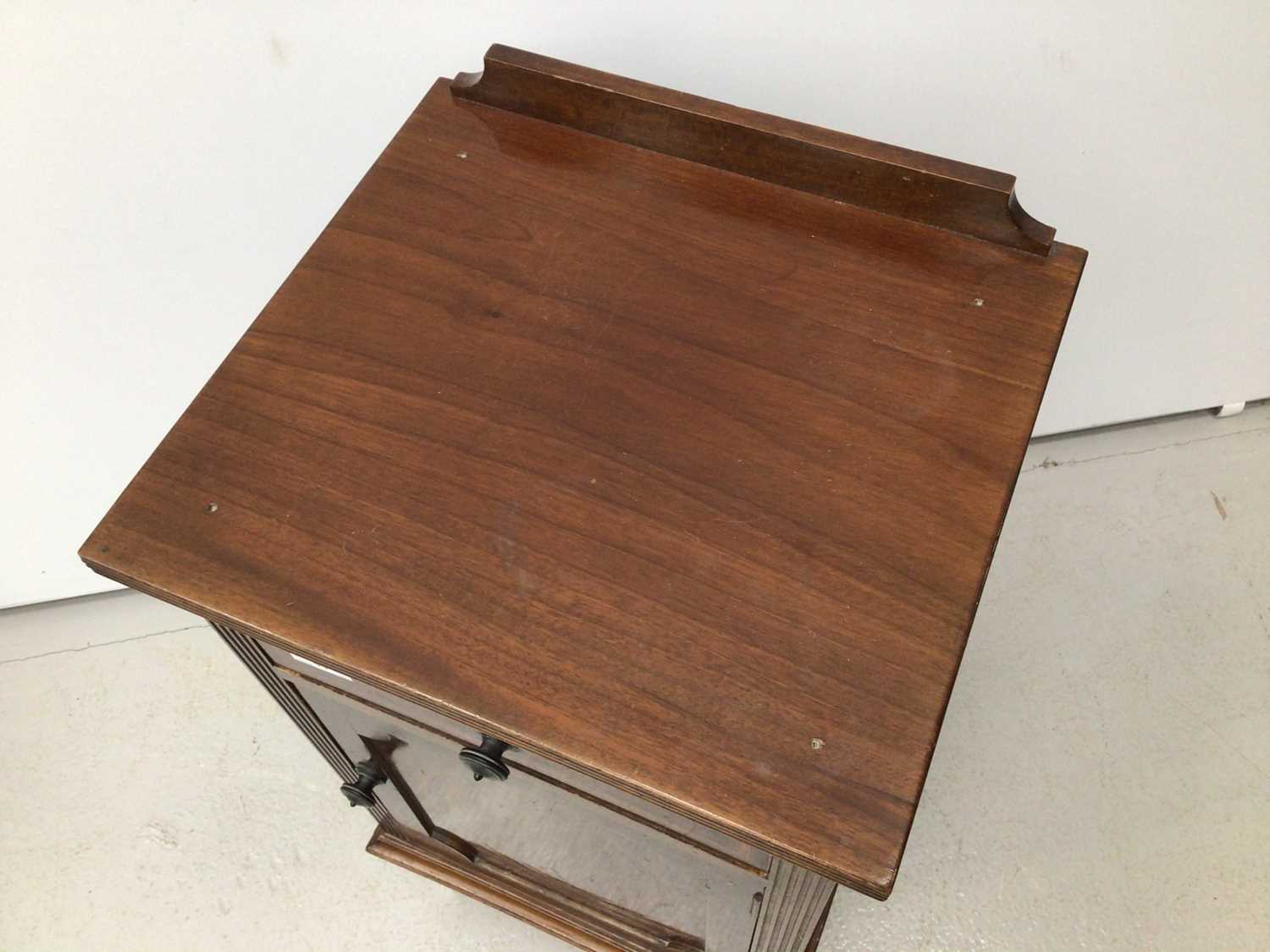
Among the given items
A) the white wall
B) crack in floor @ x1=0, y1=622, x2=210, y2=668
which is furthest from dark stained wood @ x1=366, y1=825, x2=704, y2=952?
the white wall

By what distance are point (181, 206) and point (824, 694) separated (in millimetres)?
761

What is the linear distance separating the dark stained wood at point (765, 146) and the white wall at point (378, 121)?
0.13m

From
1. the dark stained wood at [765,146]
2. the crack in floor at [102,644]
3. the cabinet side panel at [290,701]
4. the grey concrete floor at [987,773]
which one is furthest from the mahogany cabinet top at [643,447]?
the crack in floor at [102,644]

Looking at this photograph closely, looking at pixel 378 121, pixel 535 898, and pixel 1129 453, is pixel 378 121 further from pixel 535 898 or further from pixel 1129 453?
pixel 1129 453

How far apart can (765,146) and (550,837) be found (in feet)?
1.82

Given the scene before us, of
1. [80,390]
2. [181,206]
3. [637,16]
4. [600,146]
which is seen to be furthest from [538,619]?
[80,390]

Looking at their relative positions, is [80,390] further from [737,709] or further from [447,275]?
[737,709]

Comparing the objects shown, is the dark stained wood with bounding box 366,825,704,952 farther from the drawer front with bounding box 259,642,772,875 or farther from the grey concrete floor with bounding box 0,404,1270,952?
the drawer front with bounding box 259,642,772,875

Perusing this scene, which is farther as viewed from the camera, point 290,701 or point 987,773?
point 987,773

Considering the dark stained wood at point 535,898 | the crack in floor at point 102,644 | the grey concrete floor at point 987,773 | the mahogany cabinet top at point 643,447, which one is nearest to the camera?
the mahogany cabinet top at point 643,447

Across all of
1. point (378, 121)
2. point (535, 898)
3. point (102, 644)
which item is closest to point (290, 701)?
point (535, 898)

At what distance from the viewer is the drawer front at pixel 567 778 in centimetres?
62

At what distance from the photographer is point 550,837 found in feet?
2.74

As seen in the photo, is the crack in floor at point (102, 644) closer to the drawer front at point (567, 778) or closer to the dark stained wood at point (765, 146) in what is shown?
the drawer front at point (567, 778)
